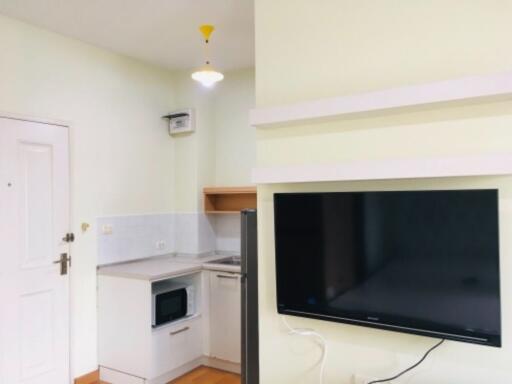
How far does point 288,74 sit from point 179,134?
97.4 inches

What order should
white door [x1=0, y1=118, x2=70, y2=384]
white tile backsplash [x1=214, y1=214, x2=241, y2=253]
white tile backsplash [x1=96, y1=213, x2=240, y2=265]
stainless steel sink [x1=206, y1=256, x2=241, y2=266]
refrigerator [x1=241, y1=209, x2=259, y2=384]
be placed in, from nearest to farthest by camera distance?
1. refrigerator [x1=241, y1=209, x2=259, y2=384]
2. white door [x1=0, y1=118, x2=70, y2=384]
3. white tile backsplash [x1=96, y1=213, x2=240, y2=265]
4. stainless steel sink [x1=206, y1=256, x2=241, y2=266]
5. white tile backsplash [x1=214, y1=214, x2=241, y2=253]

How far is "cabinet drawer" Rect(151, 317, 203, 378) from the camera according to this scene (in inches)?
128

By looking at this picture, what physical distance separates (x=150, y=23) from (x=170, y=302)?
7.53 feet

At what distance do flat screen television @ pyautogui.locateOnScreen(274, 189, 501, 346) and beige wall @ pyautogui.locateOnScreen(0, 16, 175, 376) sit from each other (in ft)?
7.16

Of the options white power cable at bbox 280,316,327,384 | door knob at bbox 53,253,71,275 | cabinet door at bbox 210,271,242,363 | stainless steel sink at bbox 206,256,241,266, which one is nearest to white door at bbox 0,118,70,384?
door knob at bbox 53,253,71,275

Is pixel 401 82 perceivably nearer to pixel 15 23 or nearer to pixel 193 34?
pixel 193 34

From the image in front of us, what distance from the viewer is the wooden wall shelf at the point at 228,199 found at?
162 inches

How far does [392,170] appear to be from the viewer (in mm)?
1633

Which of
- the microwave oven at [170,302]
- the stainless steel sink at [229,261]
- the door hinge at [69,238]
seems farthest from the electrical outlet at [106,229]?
the stainless steel sink at [229,261]

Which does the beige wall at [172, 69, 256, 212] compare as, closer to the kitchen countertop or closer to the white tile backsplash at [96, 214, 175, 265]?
the white tile backsplash at [96, 214, 175, 265]

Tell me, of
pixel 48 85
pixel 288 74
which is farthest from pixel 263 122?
pixel 48 85

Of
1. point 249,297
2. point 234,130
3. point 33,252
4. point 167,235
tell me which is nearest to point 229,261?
point 167,235

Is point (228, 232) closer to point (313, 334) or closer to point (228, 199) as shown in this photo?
point (228, 199)

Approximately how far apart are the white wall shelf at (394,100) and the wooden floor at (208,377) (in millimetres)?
2443
